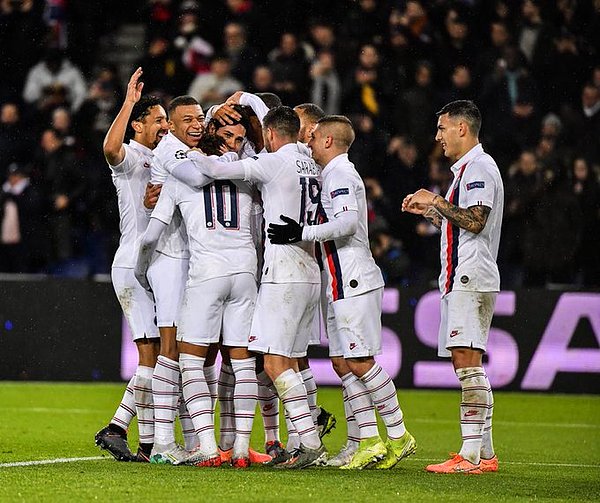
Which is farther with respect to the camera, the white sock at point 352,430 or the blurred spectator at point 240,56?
the blurred spectator at point 240,56

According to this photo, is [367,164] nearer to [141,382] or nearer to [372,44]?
[372,44]

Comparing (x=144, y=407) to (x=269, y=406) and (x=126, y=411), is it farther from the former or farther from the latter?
(x=269, y=406)

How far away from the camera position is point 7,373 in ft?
47.7

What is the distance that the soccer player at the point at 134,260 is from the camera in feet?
28.2

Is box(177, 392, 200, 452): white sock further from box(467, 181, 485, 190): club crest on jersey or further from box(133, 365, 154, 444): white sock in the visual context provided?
box(467, 181, 485, 190): club crest on jersey

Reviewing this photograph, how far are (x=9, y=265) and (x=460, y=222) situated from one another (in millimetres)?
8990

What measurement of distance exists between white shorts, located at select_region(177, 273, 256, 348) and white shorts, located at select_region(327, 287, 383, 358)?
0.58 meters

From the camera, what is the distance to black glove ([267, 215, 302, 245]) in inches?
312

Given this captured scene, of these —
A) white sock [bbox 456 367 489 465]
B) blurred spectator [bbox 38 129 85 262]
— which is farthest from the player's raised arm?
blurred spectator [bbox 38 129 85 262]

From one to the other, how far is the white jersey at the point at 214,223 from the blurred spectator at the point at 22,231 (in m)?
7.70

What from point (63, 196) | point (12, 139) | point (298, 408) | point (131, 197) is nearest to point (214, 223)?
point (131, 197)

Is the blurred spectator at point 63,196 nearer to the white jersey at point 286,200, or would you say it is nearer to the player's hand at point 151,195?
the player's hand at point 151,195

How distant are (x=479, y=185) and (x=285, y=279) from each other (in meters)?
1.36

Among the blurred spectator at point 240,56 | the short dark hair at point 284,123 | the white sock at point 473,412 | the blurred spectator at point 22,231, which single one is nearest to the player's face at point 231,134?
the short dark hair at point 284,123
